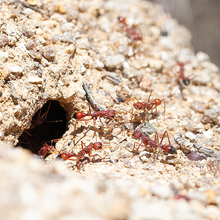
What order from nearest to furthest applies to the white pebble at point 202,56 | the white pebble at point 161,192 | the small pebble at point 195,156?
the white pebble at point 161,192
the small pebble at point 195,156
the white pebble at point 202,56

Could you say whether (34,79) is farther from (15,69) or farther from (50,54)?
(50,54)

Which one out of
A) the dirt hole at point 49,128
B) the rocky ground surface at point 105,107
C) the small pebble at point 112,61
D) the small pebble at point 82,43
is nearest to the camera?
the rocky ground surface at point 105,107

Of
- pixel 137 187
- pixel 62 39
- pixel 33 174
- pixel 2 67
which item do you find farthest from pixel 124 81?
pixel 33 174

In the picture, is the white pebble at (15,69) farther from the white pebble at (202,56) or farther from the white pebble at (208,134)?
the white pebble at (202,56)

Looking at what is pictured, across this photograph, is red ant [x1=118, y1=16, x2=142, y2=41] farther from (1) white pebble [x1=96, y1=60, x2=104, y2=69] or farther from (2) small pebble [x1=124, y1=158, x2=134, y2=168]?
(2) small pebble [x1=124, y1=158, x2=134, y2=168]

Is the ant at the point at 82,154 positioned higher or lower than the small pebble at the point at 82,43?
lower

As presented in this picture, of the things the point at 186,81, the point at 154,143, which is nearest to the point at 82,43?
the point at 154,143

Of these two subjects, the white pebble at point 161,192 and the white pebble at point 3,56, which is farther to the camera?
the white pebble at point 3,56

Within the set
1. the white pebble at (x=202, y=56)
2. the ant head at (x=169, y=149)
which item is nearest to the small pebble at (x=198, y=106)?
the ant head at (x=169, y=149)

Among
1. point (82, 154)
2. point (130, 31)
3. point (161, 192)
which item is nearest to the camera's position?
point (161, 192)
